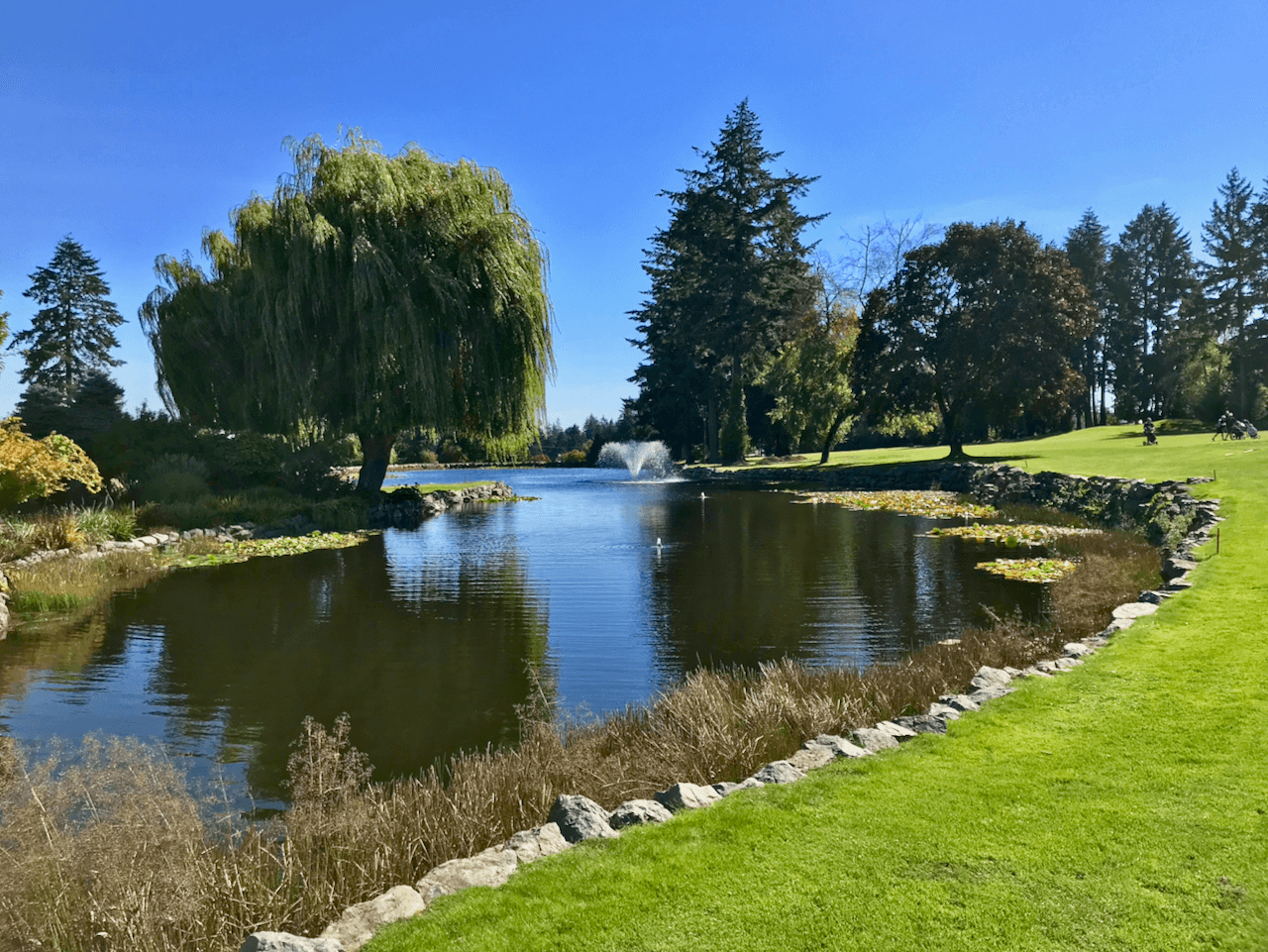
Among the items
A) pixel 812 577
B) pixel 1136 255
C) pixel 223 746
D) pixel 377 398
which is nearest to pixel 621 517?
pixel 377 398

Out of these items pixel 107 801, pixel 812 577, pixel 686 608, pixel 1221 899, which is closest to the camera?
pixel 1221 899

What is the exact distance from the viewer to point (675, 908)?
3363 millimetres

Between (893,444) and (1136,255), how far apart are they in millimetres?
28848

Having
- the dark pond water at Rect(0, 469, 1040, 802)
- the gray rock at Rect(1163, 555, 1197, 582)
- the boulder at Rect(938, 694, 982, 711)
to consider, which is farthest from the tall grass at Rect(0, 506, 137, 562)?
the gray rock at Rect(1163, 555, 1197, 582)

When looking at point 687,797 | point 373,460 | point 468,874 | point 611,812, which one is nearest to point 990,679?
point 687,797

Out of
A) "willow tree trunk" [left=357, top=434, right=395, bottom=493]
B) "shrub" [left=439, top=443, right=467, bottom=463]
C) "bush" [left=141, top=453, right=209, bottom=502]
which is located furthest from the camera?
"shrub" [left=439, top=443, right=467, bottom=463]

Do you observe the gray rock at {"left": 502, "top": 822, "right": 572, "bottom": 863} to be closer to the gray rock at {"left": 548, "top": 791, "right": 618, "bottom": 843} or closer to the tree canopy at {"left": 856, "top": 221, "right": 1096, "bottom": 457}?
the gray rock at {"left": 548, "top": 791, "right": 618, "bottom": 843}

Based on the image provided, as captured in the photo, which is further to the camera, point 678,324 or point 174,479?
point 678,324

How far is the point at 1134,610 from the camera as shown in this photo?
8344mm

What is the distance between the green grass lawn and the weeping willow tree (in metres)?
18.5

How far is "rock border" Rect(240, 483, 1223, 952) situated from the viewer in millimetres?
3350

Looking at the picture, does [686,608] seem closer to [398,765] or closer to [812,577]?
[812,577]

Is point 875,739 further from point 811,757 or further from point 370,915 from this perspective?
point 370,915

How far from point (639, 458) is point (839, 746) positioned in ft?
173
